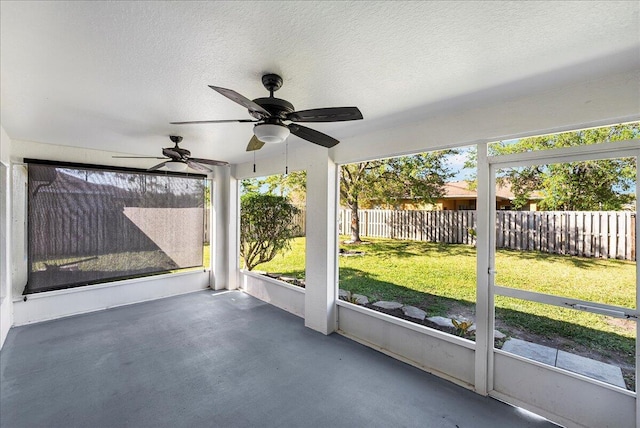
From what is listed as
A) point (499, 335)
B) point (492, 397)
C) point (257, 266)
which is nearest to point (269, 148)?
point (257, 266)

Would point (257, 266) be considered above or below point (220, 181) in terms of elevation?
below

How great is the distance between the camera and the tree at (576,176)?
2.03 m

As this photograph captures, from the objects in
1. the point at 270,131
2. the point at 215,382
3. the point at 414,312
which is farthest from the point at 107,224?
the point at 414,312

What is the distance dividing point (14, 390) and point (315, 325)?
2.91 meters

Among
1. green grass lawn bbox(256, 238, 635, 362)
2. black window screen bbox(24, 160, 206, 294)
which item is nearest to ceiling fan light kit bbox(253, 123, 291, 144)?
green grass lawn bbox(256, 238, 635, 362)

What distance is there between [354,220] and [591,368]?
4.31 metres

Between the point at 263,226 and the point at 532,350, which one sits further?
the point at 263,226

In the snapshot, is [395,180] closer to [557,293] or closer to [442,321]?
[442,321]

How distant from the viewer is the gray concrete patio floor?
6.65 ft

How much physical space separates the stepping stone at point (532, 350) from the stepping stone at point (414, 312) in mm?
1018

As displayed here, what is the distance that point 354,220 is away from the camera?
240 inches

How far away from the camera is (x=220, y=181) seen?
5793 millimetres

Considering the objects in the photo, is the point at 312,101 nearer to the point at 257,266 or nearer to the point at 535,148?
the point at 535,148

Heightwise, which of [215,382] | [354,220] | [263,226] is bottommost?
[215,382]
